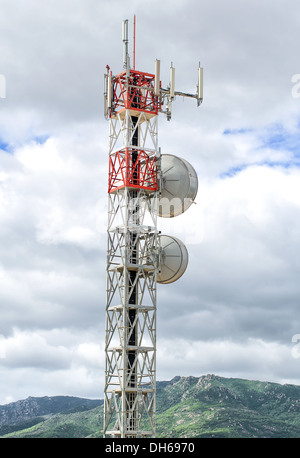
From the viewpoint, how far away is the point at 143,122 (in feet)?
218

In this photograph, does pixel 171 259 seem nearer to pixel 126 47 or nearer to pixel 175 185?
pixel 175 185

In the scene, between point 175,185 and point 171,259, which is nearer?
point 171,259

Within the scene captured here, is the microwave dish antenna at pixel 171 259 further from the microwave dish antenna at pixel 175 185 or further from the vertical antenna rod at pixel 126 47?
the vertical antenna rod at pixel 126 47

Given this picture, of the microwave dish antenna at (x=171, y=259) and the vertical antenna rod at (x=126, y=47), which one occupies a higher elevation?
the vertical antenna rod at (x=126, y=47)

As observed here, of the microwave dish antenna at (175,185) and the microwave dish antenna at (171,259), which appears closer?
the microwave dish antenna at (171,259)

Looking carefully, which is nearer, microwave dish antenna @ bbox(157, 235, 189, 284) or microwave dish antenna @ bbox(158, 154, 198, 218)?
microwave dish antenna @ bbox(157, 235, 189, 284)

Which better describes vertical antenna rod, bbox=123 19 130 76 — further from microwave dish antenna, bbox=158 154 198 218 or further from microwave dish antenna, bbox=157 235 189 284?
microwave dish antenna, bbox=157 235 189 284

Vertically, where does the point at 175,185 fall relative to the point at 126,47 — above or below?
below

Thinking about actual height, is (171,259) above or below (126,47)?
below

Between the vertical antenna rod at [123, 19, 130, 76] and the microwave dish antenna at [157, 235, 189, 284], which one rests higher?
the vertical antenna rod at [123, 19, 130, 76]

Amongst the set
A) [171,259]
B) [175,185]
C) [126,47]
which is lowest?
[171,259]
